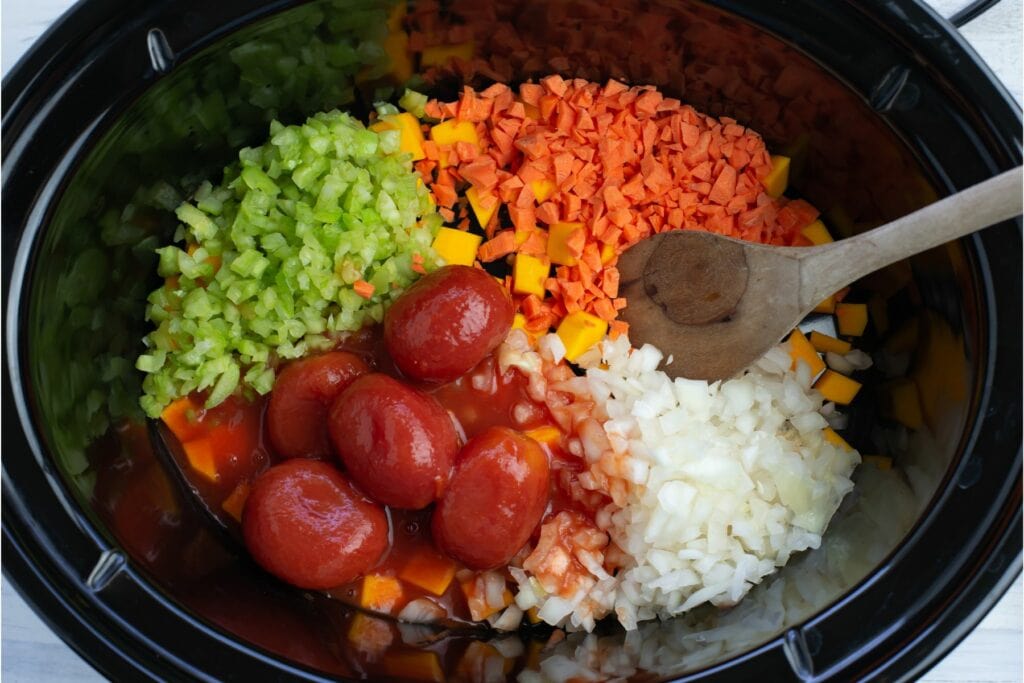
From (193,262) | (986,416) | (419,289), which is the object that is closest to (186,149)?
(193,262)

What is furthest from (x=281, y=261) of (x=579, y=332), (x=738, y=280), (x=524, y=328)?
(x=738, y=280)

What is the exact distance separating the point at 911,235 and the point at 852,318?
0.46 metres

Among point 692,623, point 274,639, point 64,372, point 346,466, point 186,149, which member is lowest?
point 274,639

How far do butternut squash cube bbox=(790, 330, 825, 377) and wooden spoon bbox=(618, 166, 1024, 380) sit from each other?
0.64 ft

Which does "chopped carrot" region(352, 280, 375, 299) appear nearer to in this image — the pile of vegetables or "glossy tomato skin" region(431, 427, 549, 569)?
the pile of vegetables

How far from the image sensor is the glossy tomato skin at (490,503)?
153 centimetres

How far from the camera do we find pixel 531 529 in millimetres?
1611

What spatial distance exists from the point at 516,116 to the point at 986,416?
1077 millimetres

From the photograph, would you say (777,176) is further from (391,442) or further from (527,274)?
(391,442)

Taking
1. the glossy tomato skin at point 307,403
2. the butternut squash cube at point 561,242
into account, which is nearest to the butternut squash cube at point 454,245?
the butternut squash cube at point 561,242

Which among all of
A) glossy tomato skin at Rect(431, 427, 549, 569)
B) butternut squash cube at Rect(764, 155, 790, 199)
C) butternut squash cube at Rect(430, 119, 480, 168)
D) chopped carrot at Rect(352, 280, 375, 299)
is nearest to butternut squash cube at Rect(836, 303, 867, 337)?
butternut squash cube at Rect(764, 155, 790, 199)

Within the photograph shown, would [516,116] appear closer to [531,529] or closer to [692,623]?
[531,529]

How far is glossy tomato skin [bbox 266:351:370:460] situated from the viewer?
5.35ft

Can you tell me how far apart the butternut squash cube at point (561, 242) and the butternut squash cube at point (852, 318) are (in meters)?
0.59
